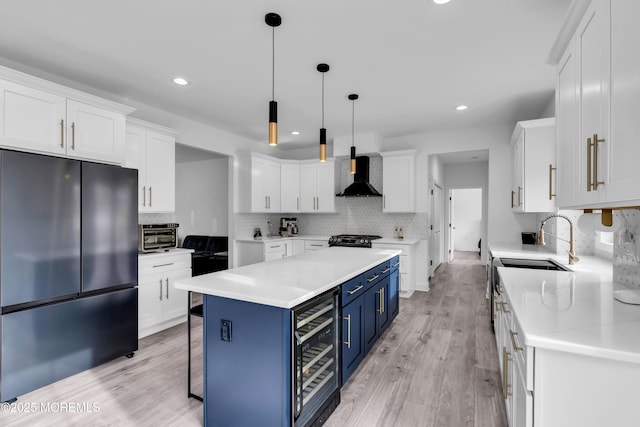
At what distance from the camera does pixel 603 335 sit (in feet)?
3.84

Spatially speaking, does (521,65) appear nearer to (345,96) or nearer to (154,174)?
(345,96)

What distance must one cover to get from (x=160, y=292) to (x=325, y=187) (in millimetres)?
3350

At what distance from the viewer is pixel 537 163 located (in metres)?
3.43

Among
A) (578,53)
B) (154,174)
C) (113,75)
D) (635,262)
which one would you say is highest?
(113,75)

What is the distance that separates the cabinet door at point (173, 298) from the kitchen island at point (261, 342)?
75.3 inches

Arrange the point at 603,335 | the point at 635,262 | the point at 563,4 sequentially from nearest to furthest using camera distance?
the point at 603,335 < the point at 635,262 < the point at 563,4

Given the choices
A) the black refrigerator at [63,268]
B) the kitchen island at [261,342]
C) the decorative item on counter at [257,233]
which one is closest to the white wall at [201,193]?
the decorative item on counter at [257,233]

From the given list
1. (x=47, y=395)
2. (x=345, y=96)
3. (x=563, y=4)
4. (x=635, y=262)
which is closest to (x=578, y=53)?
(x=563, y=4)

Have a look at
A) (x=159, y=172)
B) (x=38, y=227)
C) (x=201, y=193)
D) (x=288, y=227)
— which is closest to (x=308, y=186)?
(x=288, y=227)

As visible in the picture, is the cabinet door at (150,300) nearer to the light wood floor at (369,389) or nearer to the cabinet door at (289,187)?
the light wood floor at (369,389)

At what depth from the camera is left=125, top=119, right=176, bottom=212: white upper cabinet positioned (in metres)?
3.48

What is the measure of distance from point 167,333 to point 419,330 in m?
2.94

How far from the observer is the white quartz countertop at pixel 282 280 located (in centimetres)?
173

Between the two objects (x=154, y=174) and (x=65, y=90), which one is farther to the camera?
(x=154, y=174)
